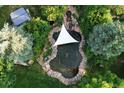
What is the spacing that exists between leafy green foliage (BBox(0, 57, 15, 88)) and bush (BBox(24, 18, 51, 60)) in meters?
1.83

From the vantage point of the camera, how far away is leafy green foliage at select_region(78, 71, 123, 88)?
84.9 feet

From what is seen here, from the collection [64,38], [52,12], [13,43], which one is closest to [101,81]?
[64,38]

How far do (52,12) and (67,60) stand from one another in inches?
129

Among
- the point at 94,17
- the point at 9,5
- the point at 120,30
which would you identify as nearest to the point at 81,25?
the point at 94,17

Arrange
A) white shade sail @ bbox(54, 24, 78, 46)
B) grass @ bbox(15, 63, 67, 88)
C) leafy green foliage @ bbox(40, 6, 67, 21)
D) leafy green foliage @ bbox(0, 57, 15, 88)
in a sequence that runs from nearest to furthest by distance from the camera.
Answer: leafy green foliage @ bbox(0, 57, 15, 88) < grass @ bbox(15, 63, 67, 88) < white shade sail @ bbox(54, 24, 78, 46) < leafy green foliage @ bbox(40, 6, 67, 21)

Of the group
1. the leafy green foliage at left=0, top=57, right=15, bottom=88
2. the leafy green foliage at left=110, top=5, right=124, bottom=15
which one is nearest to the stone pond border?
the leafy green foliage at left=0, top=57, right=15, bottom=88

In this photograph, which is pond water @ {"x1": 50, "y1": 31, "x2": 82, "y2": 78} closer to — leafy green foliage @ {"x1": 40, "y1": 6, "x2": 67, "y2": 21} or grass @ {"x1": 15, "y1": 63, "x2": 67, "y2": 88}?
grass @ {"x1": 15, "y1": 63, "x2": 67, "y2": 88}

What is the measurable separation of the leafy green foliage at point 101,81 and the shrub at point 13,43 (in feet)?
13.3

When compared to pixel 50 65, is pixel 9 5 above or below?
above

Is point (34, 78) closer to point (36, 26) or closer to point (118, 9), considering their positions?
point (36, 26)

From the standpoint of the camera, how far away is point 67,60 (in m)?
28.0

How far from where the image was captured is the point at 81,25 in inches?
1128
